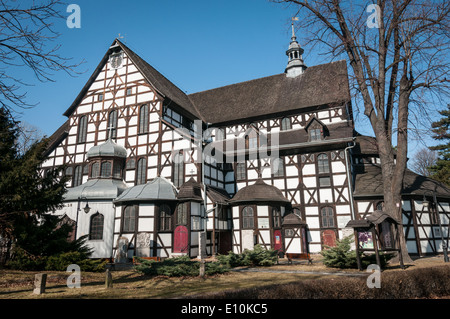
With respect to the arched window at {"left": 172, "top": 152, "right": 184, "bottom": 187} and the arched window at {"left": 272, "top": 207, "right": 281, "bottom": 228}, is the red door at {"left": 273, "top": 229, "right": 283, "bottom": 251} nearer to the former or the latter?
the arched window at {"left": 272, "top": 207, "right": 281, "bottom": 228}

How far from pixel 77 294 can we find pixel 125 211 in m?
13.0

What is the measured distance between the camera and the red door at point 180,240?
2138 cm

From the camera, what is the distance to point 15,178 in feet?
43.6

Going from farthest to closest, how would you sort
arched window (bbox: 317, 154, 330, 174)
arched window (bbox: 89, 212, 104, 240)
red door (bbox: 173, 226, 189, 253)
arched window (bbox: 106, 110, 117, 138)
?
arched window (bbox: 106, 110, 117, 138) < arched window (bbox: 317, 154, 330, 174) < arched window (bbox: 89, 212, 104, 240) < red door (bbox: 173, 226, 189, 253)

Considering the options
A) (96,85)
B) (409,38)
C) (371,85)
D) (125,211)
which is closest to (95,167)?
(125,211)

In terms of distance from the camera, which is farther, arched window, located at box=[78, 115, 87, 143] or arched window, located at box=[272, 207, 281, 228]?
arched window, located at box=[78, 115, 87, 143]

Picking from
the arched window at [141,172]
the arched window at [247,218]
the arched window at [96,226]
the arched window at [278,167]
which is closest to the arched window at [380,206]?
the arched window at [278,167]

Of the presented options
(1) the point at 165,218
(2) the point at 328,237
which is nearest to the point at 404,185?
(2) the point at 328,237

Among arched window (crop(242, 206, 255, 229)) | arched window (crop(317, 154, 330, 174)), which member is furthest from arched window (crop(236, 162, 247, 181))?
arched window (crop(317, 154, 330, 174))

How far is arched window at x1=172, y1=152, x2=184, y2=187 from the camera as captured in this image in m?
23.9

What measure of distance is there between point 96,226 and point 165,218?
5202 mm

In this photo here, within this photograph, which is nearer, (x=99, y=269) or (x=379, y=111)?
(x=99, y=269)

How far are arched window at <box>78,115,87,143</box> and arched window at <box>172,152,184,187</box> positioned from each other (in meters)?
9.32

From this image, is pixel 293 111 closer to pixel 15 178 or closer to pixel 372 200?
pixel 372 200
